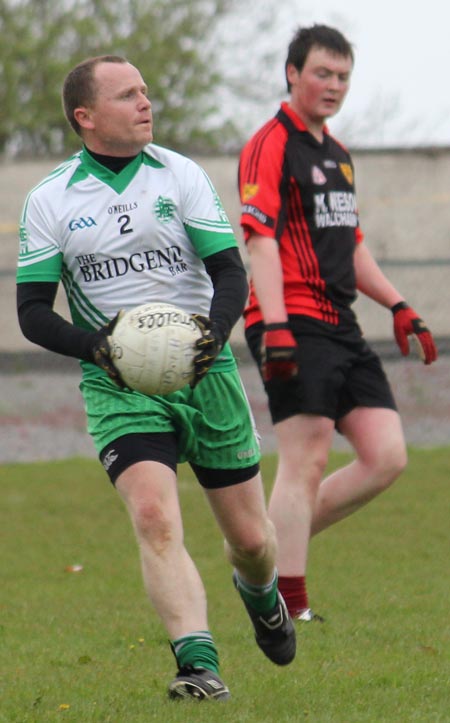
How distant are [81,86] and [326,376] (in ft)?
6.25

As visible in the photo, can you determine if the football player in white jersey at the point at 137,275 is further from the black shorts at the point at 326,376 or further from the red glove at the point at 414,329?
the red glove at the point at 414,329

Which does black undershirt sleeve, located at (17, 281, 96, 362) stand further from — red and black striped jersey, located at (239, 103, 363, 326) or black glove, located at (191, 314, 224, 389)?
red and black striped jersey, located at (239, 103, 363, 326)

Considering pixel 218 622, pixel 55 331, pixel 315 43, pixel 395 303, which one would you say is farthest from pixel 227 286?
pixel 218 622

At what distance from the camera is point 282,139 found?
645 centimetres

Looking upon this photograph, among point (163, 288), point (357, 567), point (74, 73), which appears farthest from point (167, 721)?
point (357, 567)

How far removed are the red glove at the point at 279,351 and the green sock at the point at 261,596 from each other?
3.86 feet

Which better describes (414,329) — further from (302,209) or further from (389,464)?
(302,209)

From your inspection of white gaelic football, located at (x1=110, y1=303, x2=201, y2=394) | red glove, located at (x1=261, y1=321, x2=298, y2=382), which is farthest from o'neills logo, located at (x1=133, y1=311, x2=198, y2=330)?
red glove, located at (x1=261, y1=321, x2=298, y2=382)

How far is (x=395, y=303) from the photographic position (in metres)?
6.86

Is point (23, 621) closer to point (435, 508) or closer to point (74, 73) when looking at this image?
point (74, 73)

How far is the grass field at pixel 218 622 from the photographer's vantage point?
4.73m

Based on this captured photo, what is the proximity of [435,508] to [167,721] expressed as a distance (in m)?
5.85

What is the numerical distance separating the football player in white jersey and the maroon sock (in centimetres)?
138

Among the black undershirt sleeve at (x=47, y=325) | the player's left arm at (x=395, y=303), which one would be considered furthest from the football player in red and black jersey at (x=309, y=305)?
the black undershirt sleeve at (x=47, y=325)
